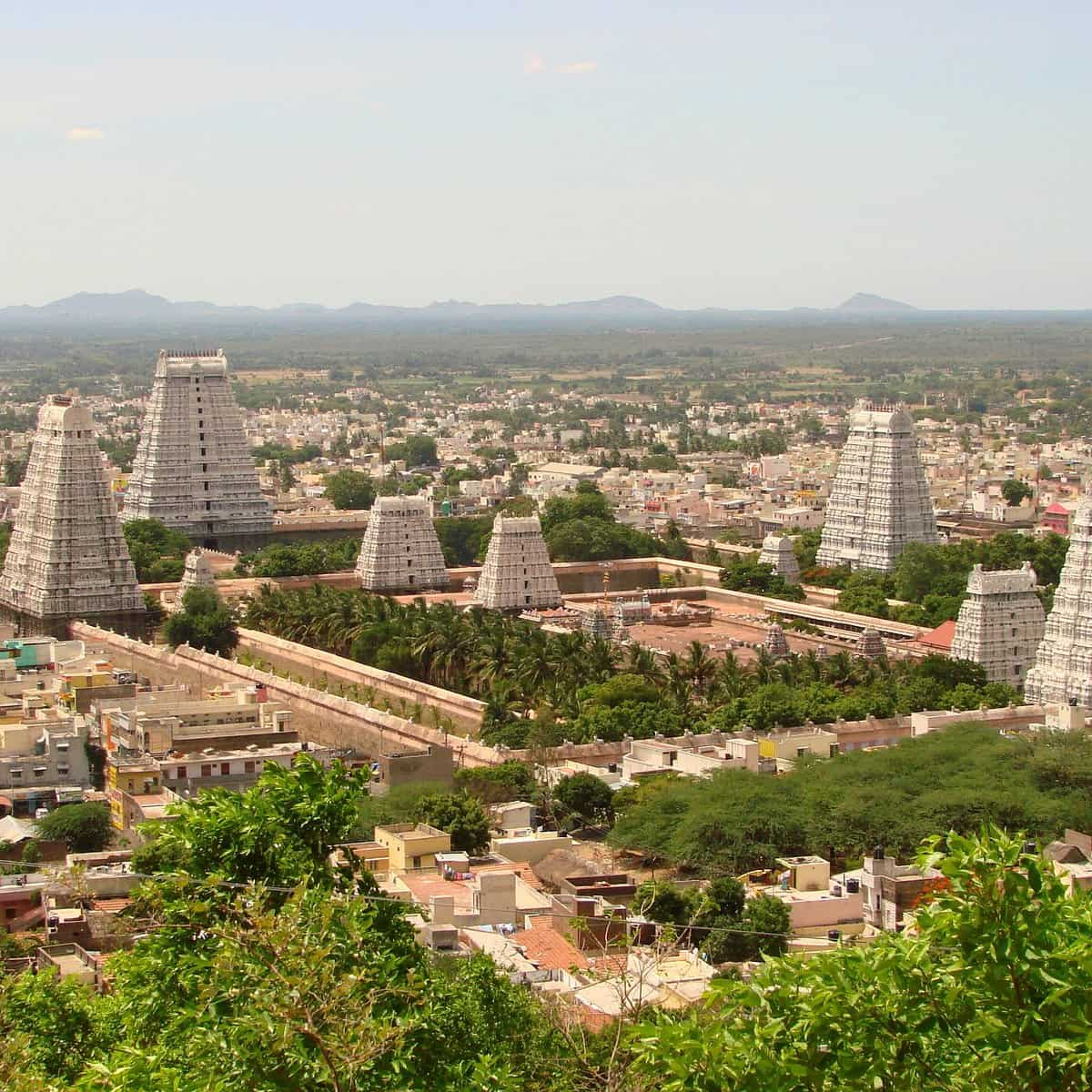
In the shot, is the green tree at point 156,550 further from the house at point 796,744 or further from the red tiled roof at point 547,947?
the red tiled roof at point 547,947

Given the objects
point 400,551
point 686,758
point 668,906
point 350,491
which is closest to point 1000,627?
point 686,758

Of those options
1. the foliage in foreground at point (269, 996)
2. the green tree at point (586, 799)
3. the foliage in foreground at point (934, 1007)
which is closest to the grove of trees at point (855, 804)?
the green tree at point (586, 799)

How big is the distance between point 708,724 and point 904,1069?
31.0m

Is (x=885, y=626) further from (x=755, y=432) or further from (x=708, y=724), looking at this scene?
(x=755, y=432)

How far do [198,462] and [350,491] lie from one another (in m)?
19.7

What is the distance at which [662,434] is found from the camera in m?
161

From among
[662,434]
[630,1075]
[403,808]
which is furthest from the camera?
[662,434]

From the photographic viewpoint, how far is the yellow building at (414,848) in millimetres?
33906

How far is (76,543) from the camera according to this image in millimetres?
64688

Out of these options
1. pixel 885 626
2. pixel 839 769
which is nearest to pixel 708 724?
pixel 839 769

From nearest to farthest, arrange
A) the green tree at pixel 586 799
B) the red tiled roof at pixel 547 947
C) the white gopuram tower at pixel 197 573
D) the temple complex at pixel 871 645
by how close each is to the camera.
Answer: the red tiled roof at pixel 547 947, the green tree at pixel 586 799, the temple complex at pixel 871 645, the white gopuram tower at pixel 197 573

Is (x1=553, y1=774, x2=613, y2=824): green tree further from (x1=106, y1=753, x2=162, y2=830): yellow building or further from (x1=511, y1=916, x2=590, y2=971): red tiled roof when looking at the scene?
(x1=511, y1=916, x2=590, y2=971): red tiled roof

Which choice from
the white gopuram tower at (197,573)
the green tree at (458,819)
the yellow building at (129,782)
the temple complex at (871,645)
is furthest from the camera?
the white gopuram tower at (197,573)

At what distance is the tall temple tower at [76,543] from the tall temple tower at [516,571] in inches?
394
